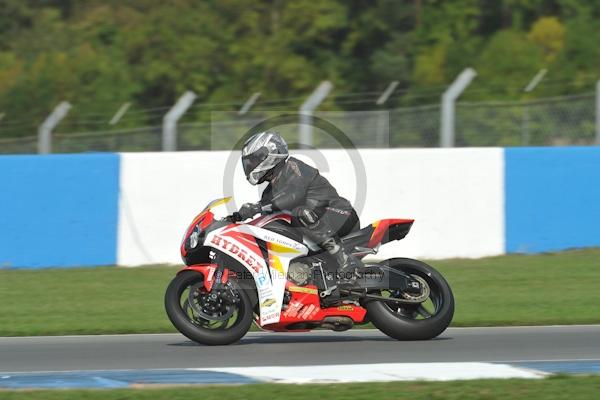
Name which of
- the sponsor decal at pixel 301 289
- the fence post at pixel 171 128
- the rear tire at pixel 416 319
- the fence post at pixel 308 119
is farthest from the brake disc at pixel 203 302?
the fence post at pixel 171 128

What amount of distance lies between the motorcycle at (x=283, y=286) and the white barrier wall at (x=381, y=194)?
4.74 meters

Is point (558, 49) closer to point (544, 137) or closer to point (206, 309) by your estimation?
point (544, 137)

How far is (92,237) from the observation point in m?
13.5

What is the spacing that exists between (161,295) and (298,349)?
354 cm

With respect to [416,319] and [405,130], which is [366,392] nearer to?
[416,319]

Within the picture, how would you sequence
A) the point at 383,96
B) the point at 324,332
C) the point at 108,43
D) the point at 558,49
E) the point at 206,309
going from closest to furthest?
the point at 206,309 < the point at 324,332 < the point at 383,96 < the point at 558,49 < the point at 108,43

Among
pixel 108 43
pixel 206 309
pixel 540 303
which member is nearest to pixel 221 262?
pixel 206 309

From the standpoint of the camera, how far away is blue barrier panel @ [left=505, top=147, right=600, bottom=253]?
14.0m

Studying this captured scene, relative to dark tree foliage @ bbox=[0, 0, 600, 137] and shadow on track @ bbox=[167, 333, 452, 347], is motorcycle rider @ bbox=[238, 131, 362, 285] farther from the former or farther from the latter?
dark tree foliage @ bbox=[0, 0, 600, 137]

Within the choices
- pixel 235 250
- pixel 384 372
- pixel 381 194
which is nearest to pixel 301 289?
pixel 235 250

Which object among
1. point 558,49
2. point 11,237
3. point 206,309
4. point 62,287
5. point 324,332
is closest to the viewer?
point 206,309

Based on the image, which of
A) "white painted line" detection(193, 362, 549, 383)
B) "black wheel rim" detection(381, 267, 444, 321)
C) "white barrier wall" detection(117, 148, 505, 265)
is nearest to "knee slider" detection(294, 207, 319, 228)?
"black wheel rim" detection(381, 267, 444, 321)

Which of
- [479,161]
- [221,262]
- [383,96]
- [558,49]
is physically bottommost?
[221,262]

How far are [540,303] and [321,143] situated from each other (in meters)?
5.30
